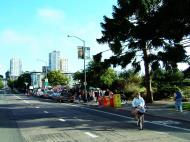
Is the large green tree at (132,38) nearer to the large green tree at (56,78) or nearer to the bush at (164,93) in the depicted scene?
the bush at (164,93)

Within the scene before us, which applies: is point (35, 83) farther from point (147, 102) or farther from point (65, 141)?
point (65, 141)

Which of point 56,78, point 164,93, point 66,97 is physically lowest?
point 66,97

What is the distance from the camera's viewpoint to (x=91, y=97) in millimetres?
62094

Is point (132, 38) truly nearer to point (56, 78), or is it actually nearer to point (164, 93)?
point (164, 93)

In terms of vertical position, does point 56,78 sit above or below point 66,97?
above

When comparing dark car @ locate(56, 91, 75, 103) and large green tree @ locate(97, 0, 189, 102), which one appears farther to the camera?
dark car @ locate(56, 91, 75, 103)

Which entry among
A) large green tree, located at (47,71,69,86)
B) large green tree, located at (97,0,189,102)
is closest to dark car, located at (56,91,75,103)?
large green tree, located at (97,0,189,102)

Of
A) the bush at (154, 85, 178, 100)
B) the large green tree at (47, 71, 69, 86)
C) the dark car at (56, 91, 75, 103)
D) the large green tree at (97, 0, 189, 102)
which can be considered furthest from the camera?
the large green tree at (47, 71, 69, 86)

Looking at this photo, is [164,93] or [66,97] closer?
[164,93]

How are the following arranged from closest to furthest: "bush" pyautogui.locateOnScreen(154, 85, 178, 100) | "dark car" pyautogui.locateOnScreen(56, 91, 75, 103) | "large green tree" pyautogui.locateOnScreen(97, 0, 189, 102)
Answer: "large green tree" pyautogui.locateOnScreen(97, 0, 189, 102), "bush" pyautogui.locateOnScreen(154, 85, 178, 100), "dark car" pyautogui.locateOnScreen(56, 91, 75, 103)

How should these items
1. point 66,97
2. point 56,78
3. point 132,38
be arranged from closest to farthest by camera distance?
point 132,38 < point 66,97 < point 56,78

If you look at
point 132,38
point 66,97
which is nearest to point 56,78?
point 66,97

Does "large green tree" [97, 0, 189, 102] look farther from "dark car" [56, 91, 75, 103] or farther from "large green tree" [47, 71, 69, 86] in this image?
"large green tree" [47, 71, 69, 86]

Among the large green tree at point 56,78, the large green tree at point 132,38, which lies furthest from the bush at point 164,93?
the large green tree at point 56,78
